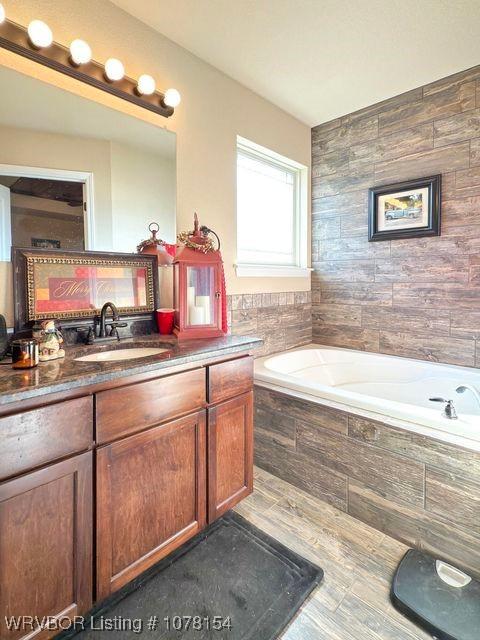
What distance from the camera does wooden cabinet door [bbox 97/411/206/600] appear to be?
3.65 feet

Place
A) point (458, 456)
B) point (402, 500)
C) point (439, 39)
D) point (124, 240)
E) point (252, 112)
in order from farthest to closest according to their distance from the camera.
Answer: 1. point (252, 112)
2. point (439, 39)
3. point (124, 240)
4. point (402, 500)
5. point (458, 456)

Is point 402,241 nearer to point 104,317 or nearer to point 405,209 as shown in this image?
point 405,209

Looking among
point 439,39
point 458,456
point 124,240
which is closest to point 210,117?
point 124,240

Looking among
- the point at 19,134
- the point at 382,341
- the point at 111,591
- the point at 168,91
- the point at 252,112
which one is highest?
the point at 252,112

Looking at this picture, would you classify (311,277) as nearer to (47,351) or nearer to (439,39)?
(439,39)

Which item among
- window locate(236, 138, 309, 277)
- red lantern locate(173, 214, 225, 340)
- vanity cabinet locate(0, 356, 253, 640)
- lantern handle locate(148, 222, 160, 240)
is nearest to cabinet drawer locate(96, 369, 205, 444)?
vanity cabinet locate(0, 356, 253, 640)

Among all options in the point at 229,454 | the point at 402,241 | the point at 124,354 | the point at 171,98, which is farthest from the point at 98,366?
the point at 402,241

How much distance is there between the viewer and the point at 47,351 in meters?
1.23

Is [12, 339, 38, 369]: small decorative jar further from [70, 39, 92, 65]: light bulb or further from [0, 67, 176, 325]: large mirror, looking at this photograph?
[70, 39, 92, 65]: light bulb

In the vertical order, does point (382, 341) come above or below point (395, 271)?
below

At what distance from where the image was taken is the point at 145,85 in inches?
67.2

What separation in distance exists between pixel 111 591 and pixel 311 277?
265 centimetres

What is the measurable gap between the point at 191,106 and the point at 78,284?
1.32 metres

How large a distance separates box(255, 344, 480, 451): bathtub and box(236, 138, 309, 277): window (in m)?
0.77
